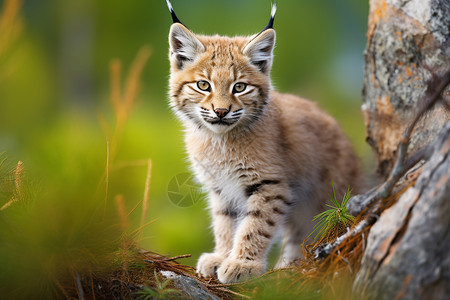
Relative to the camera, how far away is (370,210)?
8.76 feet

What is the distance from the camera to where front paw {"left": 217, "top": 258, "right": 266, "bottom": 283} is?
3641 millimetres

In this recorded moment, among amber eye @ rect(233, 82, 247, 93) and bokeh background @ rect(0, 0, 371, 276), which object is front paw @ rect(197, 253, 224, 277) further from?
amber eye @ rect(233, 82, 247, 93)

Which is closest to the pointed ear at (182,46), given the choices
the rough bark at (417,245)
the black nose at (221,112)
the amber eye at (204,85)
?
the amber eye at (204,85)

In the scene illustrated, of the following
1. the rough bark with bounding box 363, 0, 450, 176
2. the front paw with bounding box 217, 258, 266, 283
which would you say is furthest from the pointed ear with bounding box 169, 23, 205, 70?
the front paw with bounding box 217, 258, 266, 283

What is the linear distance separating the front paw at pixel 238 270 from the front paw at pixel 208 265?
0.15 metres

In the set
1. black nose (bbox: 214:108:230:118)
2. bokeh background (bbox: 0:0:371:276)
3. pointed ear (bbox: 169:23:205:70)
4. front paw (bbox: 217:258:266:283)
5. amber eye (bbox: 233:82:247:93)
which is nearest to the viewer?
bokeh background (bbox: 0:0:371:276)

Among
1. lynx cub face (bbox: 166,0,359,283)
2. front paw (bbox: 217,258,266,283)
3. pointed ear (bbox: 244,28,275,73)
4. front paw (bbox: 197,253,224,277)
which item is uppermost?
pointed ear (bbox: 244,28,275,73)

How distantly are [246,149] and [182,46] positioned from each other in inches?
43.6

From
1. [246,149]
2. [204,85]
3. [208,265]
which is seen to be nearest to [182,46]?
[204,85]

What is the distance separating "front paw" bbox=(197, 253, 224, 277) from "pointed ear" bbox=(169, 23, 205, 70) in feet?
5.67

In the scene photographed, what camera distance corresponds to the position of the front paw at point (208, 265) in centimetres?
390

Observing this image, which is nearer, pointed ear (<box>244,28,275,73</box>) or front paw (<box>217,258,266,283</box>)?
front paw (<box>217,258,266,283</box>)

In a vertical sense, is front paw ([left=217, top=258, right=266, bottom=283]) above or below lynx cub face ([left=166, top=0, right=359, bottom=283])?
below

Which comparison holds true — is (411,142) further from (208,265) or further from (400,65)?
(208,265)
